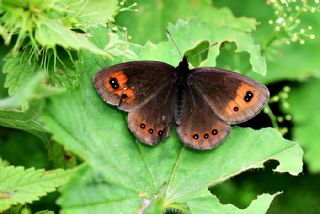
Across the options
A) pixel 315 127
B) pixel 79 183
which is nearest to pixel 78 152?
pixel 79 183

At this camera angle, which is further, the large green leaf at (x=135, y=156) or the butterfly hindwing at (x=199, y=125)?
the butterfly hindwing at (x=199, y=125)

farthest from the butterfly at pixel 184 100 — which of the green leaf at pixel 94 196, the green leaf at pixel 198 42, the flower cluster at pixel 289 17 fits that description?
the flower cluster at pixel 289 17

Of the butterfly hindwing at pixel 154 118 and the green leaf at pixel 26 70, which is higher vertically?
the green leaf at pixel 26 70

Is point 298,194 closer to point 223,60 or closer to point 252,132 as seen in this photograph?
point 223,60

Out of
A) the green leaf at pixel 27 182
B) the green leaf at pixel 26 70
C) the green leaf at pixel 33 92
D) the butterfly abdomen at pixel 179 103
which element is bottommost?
the butterfly abdomen at pixel 179 103

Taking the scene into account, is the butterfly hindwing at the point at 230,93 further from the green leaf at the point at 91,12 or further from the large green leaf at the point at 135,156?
the green leaf at the point at 91,12

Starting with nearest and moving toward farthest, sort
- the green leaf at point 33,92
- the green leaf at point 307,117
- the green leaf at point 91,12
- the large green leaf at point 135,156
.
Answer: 1. the green leaf at point 33,92
2. the large green leaf at point 135,156
3. the green leaf at point 91,12
4. the green leaf at point 307,117
